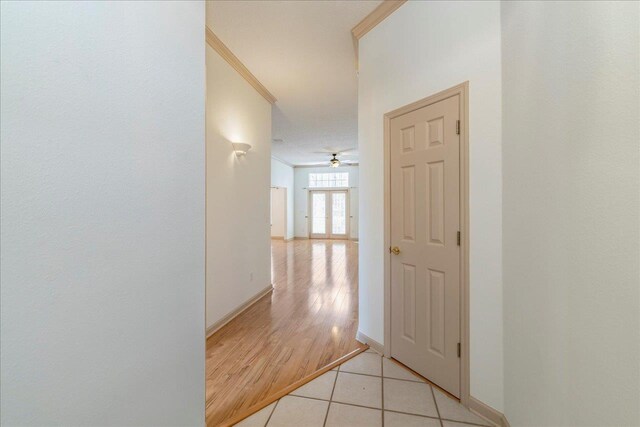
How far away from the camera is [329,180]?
1129cm

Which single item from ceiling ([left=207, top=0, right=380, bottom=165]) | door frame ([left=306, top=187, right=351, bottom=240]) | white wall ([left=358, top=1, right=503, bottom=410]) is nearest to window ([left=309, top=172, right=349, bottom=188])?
door frame ([left=306, top=187, right=351, bottom=240])

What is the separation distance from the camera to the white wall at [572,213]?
844 mm

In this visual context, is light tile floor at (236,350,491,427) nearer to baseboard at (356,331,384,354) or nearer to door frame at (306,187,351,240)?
baseboard at (356,331,384,354)

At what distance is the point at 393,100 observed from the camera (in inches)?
91.5

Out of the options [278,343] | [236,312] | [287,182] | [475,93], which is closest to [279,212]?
[287,182]

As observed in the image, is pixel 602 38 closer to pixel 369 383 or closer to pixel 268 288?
pixel 369 383

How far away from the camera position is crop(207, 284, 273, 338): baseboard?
2.92m

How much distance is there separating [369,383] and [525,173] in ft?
5.76

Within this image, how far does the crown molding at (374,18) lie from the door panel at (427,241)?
3.07ft

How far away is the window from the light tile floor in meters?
9.35

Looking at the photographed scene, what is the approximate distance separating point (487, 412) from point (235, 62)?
4.01 metres

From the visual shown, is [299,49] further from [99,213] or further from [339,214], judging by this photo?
[339,214]

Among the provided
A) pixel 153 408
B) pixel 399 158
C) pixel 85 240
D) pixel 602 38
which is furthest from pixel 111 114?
pixel 399 158

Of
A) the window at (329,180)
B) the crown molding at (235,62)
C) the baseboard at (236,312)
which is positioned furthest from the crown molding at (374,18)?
the window at (329,180)
